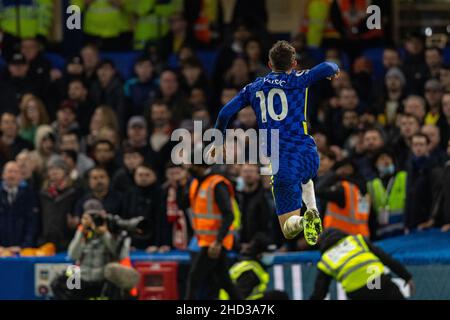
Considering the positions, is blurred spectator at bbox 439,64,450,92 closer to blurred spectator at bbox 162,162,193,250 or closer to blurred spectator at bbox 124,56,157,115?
blurred spectator at bbox 162,162,193,250

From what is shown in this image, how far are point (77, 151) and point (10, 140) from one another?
0.95m

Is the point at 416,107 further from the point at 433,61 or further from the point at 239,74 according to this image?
the point at 239,74

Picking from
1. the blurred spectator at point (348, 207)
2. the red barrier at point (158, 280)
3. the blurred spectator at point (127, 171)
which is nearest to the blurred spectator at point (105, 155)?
the blurred spectator at point (127, 171)

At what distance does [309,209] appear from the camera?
12039mm

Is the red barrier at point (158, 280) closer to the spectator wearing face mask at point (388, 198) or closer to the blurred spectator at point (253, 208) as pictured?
the blurred spectator at point (253, 208)

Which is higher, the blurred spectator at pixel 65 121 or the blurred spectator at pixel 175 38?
the blurred spectator at pixel 175 38

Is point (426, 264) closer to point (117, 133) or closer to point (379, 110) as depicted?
point (379, 110)

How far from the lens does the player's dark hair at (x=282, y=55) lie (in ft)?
38.3

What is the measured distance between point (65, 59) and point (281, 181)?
402 inches

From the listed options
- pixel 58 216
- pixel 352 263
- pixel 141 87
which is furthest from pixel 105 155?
pixel 352 263

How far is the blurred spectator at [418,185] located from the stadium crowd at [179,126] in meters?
0.01
